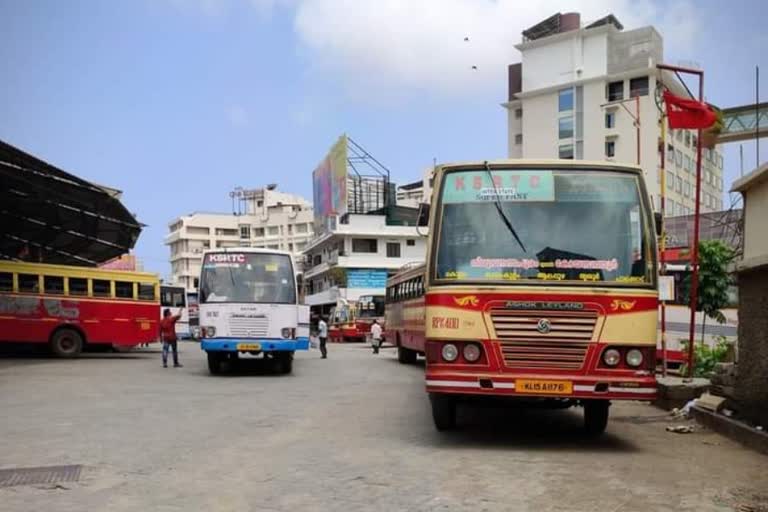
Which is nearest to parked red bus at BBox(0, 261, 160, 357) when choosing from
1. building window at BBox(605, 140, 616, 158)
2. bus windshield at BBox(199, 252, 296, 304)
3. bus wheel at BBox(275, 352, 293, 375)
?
bus wheel at BBox(275, 352, 293, 375)

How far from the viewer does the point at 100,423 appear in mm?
10211

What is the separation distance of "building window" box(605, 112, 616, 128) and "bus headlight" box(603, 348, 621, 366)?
63.4 m

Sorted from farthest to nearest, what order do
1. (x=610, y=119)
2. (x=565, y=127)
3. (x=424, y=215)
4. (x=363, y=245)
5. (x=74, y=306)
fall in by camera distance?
(x=565, y=127), (x=610, y=119), (x=363, y=245), (x=74, y=306), (x=424, y=215)

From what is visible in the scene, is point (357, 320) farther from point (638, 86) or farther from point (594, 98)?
point (638, 86)

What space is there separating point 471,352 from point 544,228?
1.62 meters

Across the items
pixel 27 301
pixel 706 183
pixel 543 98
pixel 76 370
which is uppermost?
pixel 543 98

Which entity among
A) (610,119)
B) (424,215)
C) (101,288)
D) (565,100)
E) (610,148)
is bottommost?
(101,288)

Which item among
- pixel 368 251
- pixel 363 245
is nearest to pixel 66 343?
pixel 363 245

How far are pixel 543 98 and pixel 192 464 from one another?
69139 millimetres

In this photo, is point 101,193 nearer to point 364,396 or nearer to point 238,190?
point 364,396

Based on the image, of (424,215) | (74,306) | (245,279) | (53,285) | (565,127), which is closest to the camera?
(424,215)

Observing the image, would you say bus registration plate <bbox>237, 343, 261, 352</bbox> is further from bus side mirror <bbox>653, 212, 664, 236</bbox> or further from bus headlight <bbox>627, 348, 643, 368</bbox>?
bus headlight <bbox>627, 348, 643, 368</bbox>

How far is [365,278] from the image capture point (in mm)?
66000

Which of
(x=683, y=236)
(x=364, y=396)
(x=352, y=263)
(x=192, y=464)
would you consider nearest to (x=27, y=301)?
(x=364, y=396)
